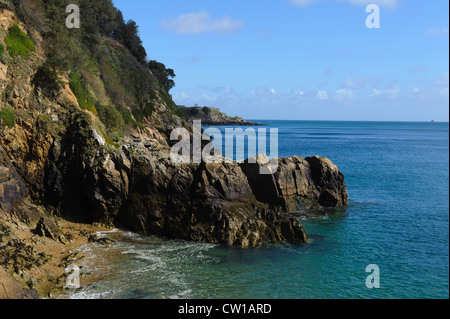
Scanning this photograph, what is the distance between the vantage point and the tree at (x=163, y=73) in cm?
8486

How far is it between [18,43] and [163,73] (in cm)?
5372

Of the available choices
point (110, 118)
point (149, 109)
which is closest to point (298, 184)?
point (110, 118)

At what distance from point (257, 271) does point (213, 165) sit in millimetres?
11006

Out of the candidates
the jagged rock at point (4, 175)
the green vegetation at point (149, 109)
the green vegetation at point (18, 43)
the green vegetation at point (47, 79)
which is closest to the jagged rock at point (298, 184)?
the green vegetation at point (47, 79)

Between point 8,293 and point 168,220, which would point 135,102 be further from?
point 8,293

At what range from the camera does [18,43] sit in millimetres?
33750

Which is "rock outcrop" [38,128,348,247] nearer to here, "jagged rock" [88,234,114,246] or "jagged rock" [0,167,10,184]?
"jagged rock" [88,234,114,246]

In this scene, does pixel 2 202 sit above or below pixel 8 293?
above

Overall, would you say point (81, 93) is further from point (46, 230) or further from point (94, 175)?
point (46, 230)

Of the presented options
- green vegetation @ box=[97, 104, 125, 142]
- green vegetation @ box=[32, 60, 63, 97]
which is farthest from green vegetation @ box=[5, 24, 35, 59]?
green vegetation @ box=[97, 104, 125, 142]

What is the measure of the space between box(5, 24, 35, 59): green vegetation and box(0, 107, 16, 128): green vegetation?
5.93 meters

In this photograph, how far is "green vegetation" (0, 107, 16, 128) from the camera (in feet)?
96.2

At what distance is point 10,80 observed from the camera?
102 ft

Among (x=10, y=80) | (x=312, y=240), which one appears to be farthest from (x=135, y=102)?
(x=312, y=240)
